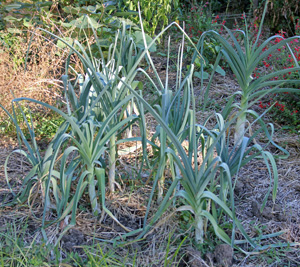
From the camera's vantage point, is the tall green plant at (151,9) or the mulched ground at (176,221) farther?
the tall green plant at (151,9)

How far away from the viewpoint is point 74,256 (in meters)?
1.59

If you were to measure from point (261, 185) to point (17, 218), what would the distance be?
141 centimetres

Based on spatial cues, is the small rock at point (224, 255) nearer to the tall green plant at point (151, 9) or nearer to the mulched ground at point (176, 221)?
the mulched ground at point (176, 221)

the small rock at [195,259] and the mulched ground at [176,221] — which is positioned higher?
the small rock at [195,259]

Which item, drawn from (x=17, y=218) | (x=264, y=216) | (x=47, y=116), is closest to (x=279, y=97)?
(x=264, y=216)

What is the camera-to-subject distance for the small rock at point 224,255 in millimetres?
1523

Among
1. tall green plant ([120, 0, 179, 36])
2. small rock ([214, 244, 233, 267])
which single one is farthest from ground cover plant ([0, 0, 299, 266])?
tall green plant ([120, 0, 179, 36])

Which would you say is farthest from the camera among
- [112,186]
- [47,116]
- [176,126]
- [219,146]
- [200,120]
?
[47,116]

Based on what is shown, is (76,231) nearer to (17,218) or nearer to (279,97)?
(17,218)

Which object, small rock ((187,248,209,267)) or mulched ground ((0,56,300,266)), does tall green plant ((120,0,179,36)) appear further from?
small rock ((187,248,209,267))

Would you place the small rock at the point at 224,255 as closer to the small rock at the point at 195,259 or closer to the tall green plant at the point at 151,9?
the small rock at the point at 195,259

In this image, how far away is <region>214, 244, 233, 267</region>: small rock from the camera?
152 centimetres

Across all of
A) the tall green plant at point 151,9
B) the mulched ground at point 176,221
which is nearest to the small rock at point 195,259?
the mulched ground at point 176,221

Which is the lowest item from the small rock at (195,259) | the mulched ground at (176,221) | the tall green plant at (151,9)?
the mulched ground at (176,221)
